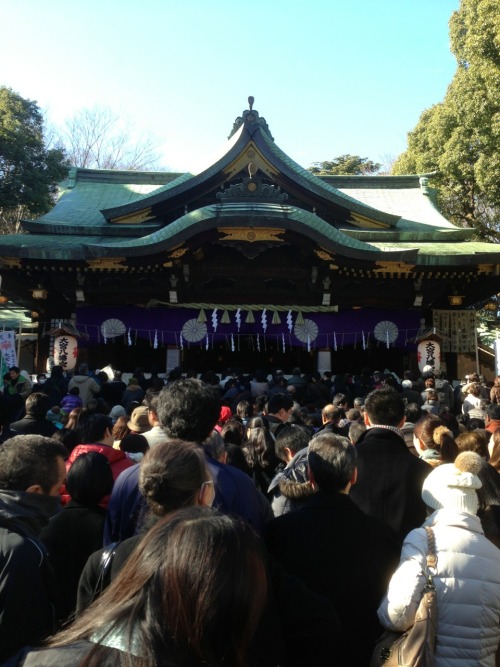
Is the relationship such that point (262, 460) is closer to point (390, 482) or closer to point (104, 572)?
point (390, 482)

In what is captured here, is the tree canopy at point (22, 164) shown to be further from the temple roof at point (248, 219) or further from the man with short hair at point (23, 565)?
the man with short hair at point (23, 565)

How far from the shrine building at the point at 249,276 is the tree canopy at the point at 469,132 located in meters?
6.42

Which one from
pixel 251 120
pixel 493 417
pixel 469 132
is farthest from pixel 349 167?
pixel 493 417

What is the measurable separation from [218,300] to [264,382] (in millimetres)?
3667

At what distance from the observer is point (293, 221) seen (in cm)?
1249

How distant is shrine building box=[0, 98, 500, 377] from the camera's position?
12.7 m

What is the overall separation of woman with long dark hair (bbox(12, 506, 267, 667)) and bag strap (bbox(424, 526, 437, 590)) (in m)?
1.27

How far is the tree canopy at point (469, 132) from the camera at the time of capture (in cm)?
1819

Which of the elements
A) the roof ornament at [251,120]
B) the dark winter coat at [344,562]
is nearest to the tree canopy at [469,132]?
the roof ornament at [251,120]

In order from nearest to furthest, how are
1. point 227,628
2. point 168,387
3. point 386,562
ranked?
point 227,628, point 386,562, point 168,387

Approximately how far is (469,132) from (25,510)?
21.4m

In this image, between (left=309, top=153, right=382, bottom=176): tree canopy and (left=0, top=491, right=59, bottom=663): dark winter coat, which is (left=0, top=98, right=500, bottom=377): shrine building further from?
(left=309, top=153, right=382, bottom=176): tree canopy

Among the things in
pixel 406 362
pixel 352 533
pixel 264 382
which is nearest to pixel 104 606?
pixel 352 533

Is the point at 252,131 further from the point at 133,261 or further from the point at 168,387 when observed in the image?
the point at 168,387
